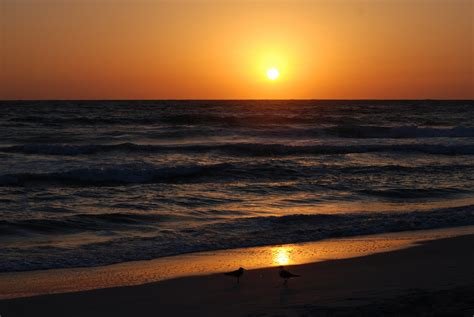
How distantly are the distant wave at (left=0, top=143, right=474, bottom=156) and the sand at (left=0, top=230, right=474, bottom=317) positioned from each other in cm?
1966

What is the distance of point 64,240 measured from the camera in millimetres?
10797

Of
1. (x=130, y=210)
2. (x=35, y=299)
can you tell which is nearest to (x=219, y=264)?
(x=35, y=299)

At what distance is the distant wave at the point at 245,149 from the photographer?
28.7m

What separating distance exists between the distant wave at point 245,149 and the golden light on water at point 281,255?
17739 mm

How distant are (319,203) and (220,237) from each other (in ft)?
14.8

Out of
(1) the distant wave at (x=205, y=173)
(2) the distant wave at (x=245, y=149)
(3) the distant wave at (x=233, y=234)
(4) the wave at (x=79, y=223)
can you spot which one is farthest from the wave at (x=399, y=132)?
(4) the wave at (x=79, y=223)

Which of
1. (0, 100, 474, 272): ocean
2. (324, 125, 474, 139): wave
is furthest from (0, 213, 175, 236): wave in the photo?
(324, 125, 474, 139): wave

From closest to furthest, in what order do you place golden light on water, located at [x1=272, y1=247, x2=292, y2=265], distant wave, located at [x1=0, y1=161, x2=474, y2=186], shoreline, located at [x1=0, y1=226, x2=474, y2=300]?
1. shoreline, located at [x1=0, y1=226, x2=474, y2=300]
2. golden light on water, located at [x1=272, y1=247, x2=292, y2=265]
3. distant wave, located at [x1=0, y1=161, x2=474, y2=186]

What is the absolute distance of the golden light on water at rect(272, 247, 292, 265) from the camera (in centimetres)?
952

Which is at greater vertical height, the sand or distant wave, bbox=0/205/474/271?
the sand

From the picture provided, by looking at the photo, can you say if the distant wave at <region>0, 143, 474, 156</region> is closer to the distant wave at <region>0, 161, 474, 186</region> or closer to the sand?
the distant wave at <region>0, 161, 474, 186</region>

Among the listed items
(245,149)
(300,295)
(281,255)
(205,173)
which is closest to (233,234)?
(281,255)

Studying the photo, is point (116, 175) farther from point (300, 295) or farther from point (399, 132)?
point (399, 132)

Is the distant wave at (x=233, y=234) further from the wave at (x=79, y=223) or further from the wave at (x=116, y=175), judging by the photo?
the wave at (x=116, y=175)
